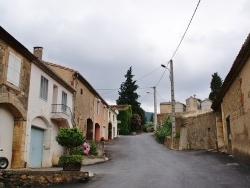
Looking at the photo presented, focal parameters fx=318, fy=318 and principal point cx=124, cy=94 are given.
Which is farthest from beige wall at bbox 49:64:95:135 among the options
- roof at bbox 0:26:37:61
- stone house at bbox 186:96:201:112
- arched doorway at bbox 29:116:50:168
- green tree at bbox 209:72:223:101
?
stone house at bbox 186:96:201:112

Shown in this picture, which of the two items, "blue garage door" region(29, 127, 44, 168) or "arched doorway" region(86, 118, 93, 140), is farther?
"arched doorway" region(86, 118, 93, 140)

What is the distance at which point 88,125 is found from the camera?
32500 mm

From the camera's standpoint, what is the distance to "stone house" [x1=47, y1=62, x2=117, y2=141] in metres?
26.0

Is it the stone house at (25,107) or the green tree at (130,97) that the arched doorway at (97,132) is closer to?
the stone house at (25,107)

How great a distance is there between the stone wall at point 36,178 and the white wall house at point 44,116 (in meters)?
5.69

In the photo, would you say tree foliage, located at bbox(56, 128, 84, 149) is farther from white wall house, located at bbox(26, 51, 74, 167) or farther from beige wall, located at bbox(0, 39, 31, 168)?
white wall house, located at bbox(26, 51, 74, 167)

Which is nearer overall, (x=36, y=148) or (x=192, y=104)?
(x=36, y=148)

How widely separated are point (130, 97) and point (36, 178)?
5127 cm

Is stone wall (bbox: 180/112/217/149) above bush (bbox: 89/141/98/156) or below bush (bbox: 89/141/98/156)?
above

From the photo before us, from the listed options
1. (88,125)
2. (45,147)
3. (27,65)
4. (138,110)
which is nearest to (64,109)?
(45,147)

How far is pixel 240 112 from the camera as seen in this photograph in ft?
51.1

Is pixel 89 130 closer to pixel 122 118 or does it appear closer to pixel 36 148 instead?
pixel 36 148

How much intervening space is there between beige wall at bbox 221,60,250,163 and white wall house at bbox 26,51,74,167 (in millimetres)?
10228

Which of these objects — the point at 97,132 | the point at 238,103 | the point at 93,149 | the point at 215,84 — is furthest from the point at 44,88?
the point at 215,84
